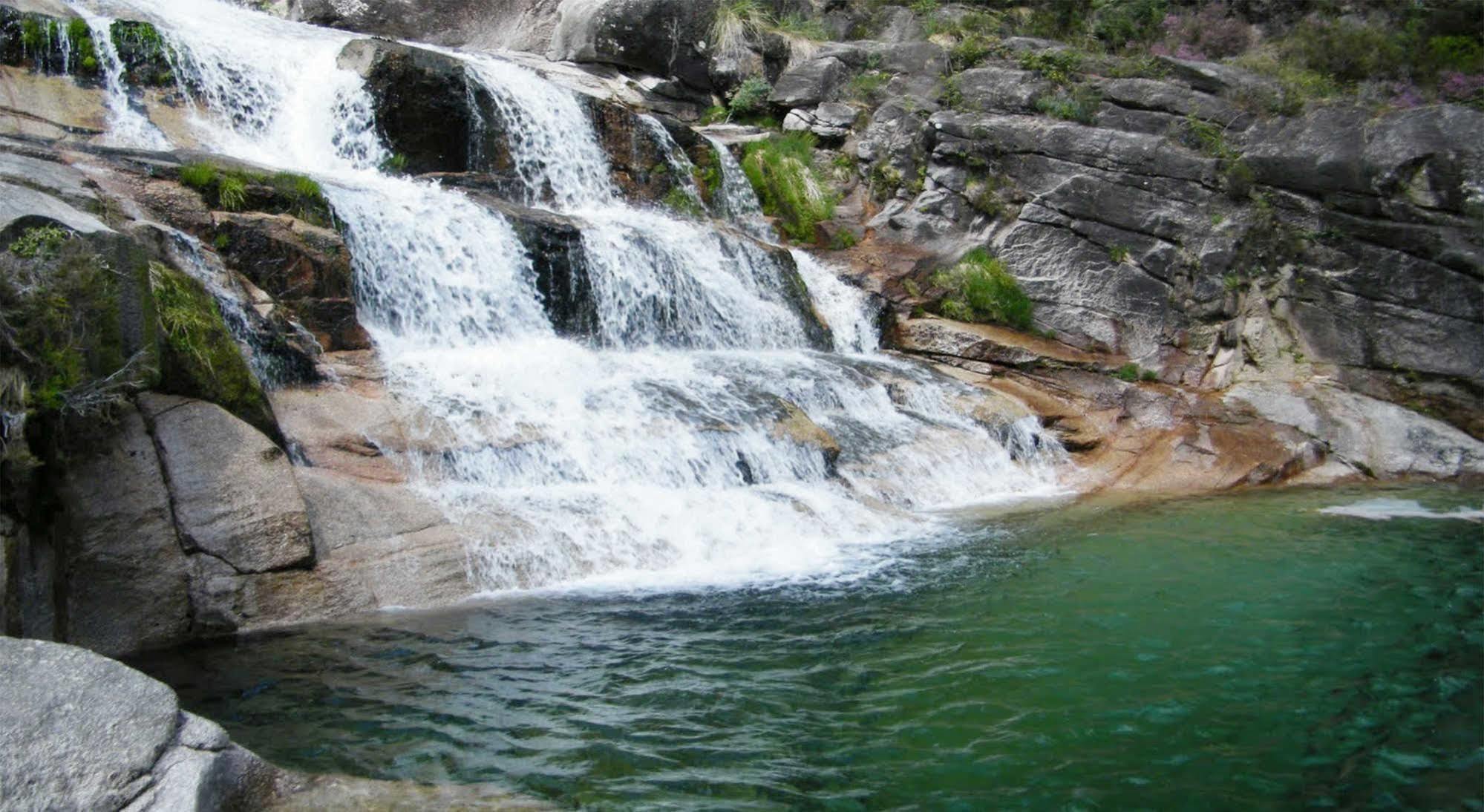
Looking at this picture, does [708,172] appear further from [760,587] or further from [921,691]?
[921,691]

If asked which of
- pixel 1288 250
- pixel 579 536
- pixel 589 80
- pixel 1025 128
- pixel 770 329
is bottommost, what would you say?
pixel 579 536

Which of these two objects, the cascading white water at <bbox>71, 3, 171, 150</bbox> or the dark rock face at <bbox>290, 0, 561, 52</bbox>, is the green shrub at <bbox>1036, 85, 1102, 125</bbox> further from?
the cascading white water at <bbox>71, 3, 171, 150</bbox>

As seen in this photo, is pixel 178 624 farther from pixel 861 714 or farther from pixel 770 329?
pixel 770 329

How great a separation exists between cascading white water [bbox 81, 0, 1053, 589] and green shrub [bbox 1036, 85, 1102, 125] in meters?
5.29

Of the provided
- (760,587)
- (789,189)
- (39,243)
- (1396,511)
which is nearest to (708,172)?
(789,189)

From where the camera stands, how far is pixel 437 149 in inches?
546

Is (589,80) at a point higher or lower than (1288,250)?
higher

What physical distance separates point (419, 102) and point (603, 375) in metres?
5.95

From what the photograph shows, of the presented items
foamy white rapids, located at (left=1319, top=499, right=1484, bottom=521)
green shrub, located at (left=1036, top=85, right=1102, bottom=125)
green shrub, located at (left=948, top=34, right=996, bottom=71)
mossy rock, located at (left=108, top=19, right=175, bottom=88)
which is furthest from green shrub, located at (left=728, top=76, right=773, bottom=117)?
foamy white rapids, located at (left=1319, top=499, right=1484, bottom=521)

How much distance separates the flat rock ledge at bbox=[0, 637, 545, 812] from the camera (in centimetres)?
312

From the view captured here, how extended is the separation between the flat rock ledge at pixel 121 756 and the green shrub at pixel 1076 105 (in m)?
15.8

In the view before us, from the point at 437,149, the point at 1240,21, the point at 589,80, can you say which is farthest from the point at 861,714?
the point at 1240,21

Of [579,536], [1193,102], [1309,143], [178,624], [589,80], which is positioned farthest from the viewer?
[589,80]

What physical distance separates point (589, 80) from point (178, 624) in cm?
1413
